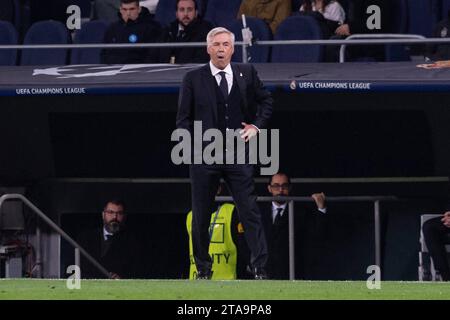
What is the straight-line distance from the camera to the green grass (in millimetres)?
11117

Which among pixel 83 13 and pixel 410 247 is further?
pixel 83 13

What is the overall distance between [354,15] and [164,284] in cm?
628

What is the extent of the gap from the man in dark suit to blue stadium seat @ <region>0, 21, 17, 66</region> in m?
5.83

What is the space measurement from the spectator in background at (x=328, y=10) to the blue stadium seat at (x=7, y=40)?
328cm

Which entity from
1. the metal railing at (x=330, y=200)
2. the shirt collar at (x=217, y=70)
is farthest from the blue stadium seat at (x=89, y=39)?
the shirt collar at (x=217, y=70)

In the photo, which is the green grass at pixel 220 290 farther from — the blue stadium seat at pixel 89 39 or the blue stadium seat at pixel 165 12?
the blue stadium seat at pixel 165 12

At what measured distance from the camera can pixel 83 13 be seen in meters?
20.8

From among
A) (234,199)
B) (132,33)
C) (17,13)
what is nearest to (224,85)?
(234,199)

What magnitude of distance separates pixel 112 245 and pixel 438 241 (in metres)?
3.63

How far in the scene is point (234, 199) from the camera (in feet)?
41.3

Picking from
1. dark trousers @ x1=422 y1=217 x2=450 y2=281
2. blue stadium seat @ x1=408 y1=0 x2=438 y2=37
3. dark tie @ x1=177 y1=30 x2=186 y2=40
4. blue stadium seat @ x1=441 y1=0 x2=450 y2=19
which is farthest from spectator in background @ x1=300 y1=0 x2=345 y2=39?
dark trousers @ x1=422 y1=217 x2=450 y2=281

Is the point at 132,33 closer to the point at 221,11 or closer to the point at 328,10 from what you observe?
the point at 221,11

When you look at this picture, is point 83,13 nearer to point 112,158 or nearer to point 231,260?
point 112,158
